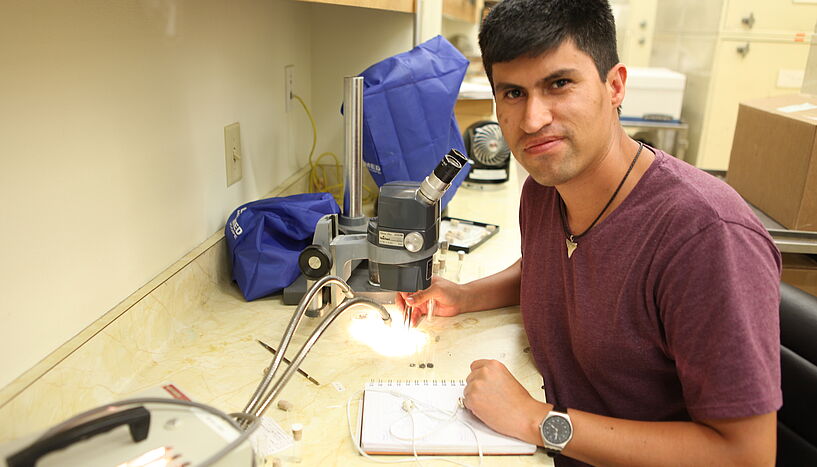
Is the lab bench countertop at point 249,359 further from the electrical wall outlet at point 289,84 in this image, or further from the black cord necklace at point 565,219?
the electrical wall outlet at point 289,84

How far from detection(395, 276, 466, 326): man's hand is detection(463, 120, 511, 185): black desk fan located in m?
1.07

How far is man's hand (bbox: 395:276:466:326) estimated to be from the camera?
1.21 metres

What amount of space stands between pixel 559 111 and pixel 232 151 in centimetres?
83

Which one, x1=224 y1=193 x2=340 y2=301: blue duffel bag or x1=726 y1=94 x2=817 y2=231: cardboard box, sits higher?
x1=726 y1=94 x2=817 y2=231: cardboard box

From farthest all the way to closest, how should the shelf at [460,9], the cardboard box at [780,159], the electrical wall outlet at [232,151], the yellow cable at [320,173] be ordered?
1. the shelf at [460,9]
2. the yellow cable at [320,173]
3. the cardboard box at [780,159]
4. the electrical wall outlet at [232,151]

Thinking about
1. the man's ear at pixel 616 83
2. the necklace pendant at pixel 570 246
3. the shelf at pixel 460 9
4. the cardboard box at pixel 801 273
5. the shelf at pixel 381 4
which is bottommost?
the cardboard box at pixel 801 273

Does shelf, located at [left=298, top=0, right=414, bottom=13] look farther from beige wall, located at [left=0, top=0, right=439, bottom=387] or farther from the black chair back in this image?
the black chair back

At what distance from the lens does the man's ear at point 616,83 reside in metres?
1.00

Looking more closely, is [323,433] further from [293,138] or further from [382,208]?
[293,138]

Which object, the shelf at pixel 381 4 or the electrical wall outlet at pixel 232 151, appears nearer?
the shelf at pixel 381 4

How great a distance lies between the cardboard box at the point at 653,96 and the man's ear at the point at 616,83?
97.7 inches

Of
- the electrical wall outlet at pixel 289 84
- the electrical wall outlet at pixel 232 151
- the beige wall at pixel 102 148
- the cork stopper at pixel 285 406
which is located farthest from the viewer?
the electrical wall outlet at pixel 289 84

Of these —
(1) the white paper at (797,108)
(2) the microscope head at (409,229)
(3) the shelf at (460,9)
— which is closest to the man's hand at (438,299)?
(2) the microscope head at (409,229)

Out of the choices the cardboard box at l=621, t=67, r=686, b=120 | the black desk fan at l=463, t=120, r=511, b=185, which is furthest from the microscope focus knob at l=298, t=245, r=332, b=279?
the cardboard box at l=621, t=67, r=686, b=120
